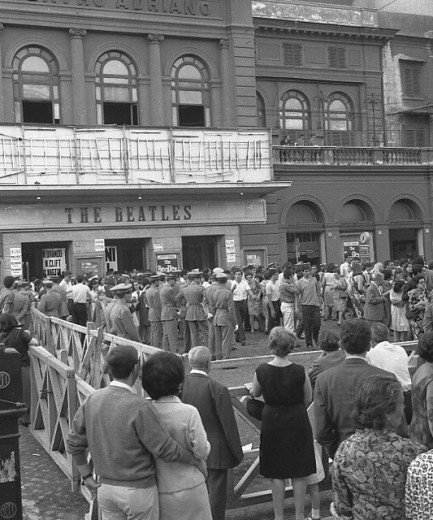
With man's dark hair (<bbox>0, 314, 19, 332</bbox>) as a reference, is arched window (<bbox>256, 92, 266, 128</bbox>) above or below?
above

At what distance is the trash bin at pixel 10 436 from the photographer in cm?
513

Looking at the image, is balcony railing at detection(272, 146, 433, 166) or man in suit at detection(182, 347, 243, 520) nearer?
man in suit at detection(182, 347, 243, 520)

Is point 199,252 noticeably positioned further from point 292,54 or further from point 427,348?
Answer: point 427,348

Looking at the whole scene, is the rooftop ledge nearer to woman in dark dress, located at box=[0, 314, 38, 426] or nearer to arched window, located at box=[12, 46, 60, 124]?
arched window, located at box=[12, 46, 60, 124]

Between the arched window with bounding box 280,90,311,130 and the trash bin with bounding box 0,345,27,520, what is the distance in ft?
87.7

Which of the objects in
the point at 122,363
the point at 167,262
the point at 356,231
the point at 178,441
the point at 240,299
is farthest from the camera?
the point at 356,231

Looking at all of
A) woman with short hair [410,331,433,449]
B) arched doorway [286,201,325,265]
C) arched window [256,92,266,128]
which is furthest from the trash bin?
arched window [256,92,266,128]

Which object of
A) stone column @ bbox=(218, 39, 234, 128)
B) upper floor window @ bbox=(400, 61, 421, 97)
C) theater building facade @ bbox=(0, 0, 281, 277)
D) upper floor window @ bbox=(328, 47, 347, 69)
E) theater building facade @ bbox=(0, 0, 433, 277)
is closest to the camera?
theater building facade @ bbox=(0, 0, 281, 277)

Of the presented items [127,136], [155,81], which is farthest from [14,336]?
[155,81]

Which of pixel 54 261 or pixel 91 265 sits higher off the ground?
pixel 54 261

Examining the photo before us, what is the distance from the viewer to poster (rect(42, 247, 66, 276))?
83.7 feet

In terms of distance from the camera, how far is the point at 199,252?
27953 mm

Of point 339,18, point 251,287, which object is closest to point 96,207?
Result: point 251,287

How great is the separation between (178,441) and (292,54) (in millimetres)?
27818
